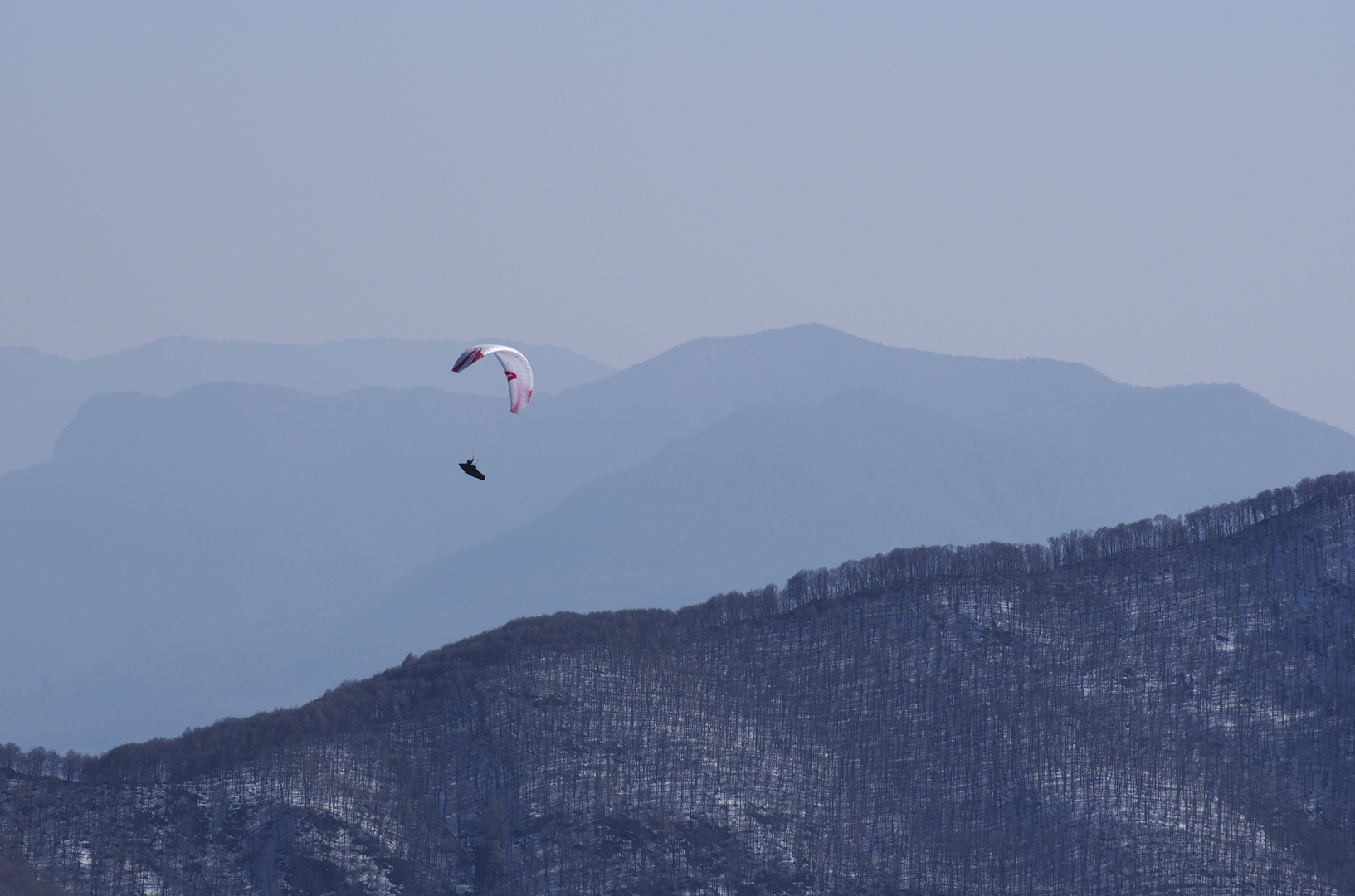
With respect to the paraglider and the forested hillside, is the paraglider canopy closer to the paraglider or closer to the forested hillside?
the paraglider

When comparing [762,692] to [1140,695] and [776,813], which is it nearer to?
[776,813]

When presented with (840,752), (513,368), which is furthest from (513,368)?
(840,752)

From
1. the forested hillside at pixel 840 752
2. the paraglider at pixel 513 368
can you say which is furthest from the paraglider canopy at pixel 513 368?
the forested hillside at pixel 840 752

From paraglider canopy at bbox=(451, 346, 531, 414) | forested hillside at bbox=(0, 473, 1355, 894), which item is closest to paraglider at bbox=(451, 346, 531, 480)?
paraglider canopy at bbox=(451, 346, 531, 414)

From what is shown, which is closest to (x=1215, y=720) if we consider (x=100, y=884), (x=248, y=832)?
(x=248, y=832)

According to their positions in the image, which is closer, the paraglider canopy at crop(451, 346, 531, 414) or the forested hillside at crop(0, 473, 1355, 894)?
the paraglider canopy at crop(451, 346, 531, 414)

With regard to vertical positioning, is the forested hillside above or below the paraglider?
below
